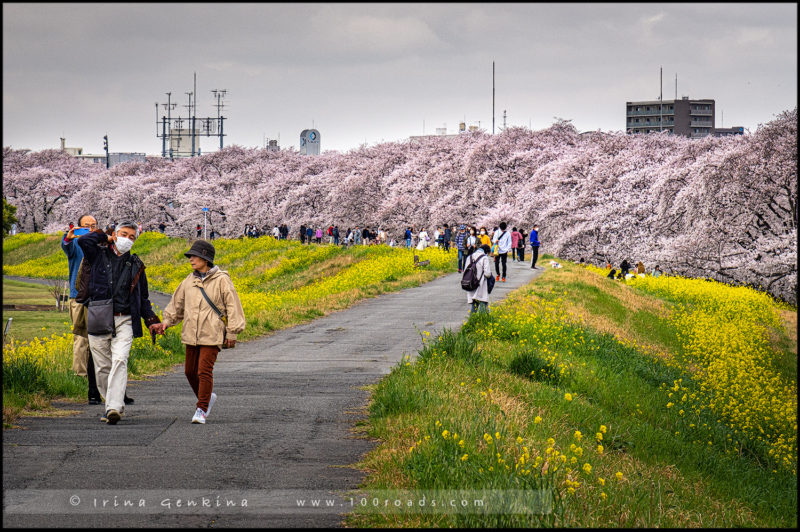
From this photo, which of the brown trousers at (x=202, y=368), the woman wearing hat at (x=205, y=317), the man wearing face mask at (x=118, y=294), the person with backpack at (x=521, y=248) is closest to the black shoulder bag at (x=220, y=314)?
the woman wearing hat at (x=205, y=317)

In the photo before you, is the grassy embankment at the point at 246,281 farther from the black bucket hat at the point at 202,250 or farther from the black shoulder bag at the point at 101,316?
the black bucket hat at the point at 202,250

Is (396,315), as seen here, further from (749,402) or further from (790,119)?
(790,119)

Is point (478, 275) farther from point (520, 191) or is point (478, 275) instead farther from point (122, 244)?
point (520, 191)

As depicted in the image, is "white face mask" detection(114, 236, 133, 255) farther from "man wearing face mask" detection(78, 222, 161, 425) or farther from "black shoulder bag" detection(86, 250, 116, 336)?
"black shoulder bag" detection(86, 250, 116, 336)

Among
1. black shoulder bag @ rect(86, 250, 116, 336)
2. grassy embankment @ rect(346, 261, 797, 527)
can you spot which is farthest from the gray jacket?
black shoulder bag @ rect(86, 250, 116, 336)

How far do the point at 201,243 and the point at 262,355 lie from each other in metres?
6.74

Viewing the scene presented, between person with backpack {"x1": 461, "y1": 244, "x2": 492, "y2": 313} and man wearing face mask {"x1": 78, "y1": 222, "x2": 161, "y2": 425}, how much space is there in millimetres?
9052

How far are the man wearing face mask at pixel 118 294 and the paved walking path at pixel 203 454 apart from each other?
547 mm

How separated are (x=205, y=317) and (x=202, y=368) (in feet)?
1.67

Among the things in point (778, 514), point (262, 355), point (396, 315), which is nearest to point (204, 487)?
point (778, 514)

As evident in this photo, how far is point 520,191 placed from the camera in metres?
53.0

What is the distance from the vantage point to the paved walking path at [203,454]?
548 cm

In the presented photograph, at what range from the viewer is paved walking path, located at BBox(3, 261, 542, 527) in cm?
548

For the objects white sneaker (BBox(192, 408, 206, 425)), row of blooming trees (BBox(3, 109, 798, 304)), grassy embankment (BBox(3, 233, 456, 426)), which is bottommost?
white sneaker (BBox(192, 408, 206, 425))
